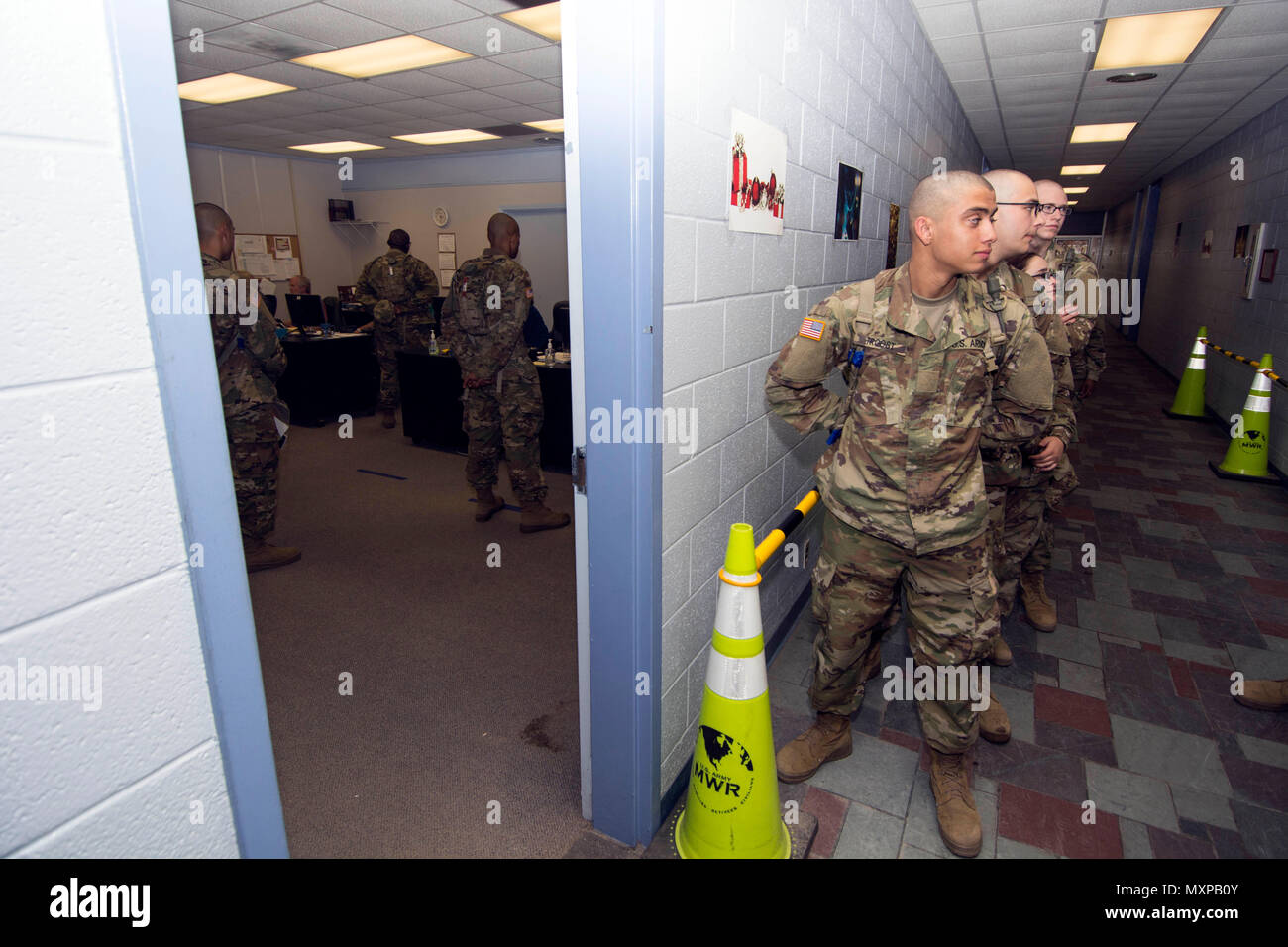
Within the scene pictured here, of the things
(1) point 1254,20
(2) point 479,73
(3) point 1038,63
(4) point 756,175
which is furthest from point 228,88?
(1) point 1254,20

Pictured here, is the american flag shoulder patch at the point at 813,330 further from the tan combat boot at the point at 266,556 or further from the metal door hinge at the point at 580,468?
the tan combat boot at the point at 266,556

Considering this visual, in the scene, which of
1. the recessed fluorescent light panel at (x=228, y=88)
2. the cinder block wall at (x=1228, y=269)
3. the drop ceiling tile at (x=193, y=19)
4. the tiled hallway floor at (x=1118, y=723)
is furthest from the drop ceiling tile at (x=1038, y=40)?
the recessed fluorescent light panel at (x=228, y=88)

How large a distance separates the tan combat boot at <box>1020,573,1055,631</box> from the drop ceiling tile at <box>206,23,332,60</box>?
4811 millimetres

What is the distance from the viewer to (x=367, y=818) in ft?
6.29

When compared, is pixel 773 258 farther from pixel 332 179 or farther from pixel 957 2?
pixel 332 179

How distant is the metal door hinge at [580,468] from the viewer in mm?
1610

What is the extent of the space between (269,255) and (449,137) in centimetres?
281

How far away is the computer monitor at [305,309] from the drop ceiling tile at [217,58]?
2289mm

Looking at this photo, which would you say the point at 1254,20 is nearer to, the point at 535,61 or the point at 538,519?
the point at 535,61

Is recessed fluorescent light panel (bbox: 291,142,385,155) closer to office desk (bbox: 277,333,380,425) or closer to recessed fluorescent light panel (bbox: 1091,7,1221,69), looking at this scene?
office desk (bbox: 277,333,380,425)

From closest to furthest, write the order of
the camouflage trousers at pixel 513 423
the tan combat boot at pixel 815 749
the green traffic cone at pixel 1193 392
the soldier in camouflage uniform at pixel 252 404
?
the tan combat boot at pixel 815 749, the soldier in camouflage uniform at pixel 252 404, the camouflage trousers at pixel 513 423, the green traffic cone at pixel 1193 392

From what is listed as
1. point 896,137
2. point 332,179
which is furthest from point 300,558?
point 332,179

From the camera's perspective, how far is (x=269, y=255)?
28.2 ft
